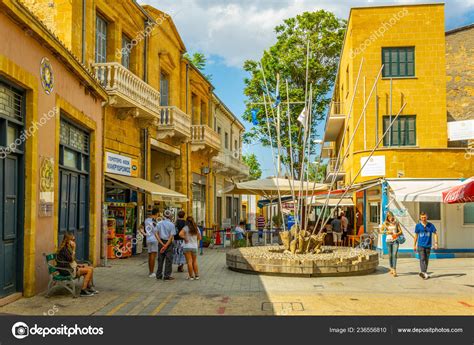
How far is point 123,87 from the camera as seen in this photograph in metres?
16.4

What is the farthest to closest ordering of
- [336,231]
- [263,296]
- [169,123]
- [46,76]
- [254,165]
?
1. [254,165]
2. [169,123]
3. [336,231]
4. [46,76]
5. [263,296]

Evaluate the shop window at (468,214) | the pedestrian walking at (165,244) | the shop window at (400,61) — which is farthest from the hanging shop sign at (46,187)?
the shop window at (400,61)

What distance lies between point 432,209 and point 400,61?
7220 mm

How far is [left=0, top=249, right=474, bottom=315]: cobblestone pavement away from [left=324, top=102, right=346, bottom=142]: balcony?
14129 millimetres

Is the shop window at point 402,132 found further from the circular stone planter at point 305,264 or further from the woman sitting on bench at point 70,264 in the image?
the woman sitting on bench at point 70,264

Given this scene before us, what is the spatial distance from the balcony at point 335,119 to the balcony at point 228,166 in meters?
6.85

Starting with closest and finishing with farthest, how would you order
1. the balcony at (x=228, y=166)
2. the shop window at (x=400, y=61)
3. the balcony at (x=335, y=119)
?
the shop window at (x=400, y=61)
the balcony at (x=335, y=119)
the balcony at (x=228, y=166)

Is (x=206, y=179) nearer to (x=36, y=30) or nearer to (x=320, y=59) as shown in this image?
(x=320, y=59)

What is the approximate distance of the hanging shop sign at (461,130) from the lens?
2139 cm

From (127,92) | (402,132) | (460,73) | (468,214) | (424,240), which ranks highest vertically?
(460,73)

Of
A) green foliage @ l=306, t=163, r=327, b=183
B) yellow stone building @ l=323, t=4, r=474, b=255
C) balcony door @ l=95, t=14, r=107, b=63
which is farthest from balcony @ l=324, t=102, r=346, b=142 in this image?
balcony door @ l=95, t=14, r=107, b=63

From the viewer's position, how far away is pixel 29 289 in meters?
9.10

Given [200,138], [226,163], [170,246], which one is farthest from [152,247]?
[226,163]

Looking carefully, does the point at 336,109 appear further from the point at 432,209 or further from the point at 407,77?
the point at 432,209
